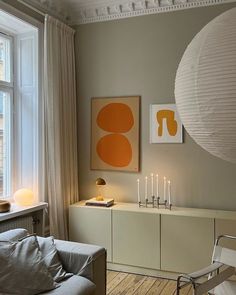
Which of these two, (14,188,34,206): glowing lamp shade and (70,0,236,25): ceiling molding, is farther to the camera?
(70,0,236,25): ceiling molding

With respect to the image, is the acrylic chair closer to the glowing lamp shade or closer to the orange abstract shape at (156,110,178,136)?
the orange abstract shape at (156,110,178,136)

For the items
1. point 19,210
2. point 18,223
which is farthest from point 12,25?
point 18,223

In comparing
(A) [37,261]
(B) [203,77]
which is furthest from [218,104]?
(A) [37,261]

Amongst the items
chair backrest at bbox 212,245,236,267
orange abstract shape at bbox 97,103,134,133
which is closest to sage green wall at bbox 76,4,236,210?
orange abstract shape at bbox 97,103,134,133

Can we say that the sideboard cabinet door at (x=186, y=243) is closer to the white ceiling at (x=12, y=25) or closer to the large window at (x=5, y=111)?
the large window at (x=5, y=111)

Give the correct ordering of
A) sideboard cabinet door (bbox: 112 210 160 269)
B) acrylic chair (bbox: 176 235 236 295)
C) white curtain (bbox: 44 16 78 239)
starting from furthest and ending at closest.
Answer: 1. white curtain (bbox: 44 16 78 239)
2. sideboard cabinet door (bbox: 112 210 160 269)
3. acrylic chair (bbox: 176 235 236 295)

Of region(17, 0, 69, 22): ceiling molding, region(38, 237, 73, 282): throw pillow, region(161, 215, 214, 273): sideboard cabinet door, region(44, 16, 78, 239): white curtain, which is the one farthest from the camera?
region(44, 16, 78, 239): white curtain

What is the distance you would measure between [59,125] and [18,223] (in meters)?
1.23

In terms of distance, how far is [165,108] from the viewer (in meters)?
3.95

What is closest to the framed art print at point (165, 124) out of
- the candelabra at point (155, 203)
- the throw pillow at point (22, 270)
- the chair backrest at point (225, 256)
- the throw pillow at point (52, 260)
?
the candelabra at point (155, 203)

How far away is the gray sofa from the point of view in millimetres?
2389

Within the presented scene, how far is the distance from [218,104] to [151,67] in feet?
9.07

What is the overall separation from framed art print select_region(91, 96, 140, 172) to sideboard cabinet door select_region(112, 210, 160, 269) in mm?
662

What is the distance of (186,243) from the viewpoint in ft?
11.4
